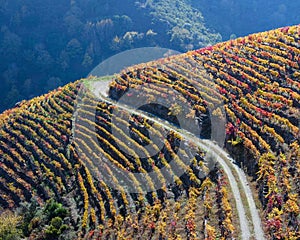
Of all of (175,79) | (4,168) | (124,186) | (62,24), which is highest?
(62,24)

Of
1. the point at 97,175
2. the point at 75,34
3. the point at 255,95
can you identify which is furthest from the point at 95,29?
the point at 97,175

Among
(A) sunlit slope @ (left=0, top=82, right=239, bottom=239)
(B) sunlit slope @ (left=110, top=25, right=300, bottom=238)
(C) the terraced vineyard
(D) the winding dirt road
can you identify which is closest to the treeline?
(A) sunlit slope @ (left=0, top=82, right=239, bottom=239)

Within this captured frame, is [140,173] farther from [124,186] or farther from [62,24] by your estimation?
[62,24]

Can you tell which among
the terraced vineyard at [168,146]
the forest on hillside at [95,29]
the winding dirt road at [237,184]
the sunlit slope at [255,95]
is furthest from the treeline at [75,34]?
the winding dirt road at [237,184]

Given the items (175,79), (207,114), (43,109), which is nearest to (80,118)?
(43,109)

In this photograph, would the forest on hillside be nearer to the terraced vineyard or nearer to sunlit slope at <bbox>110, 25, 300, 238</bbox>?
the terraced vineyard

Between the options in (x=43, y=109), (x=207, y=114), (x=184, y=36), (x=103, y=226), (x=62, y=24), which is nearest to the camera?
(x=103, y=226)

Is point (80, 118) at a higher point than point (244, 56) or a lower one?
lower
